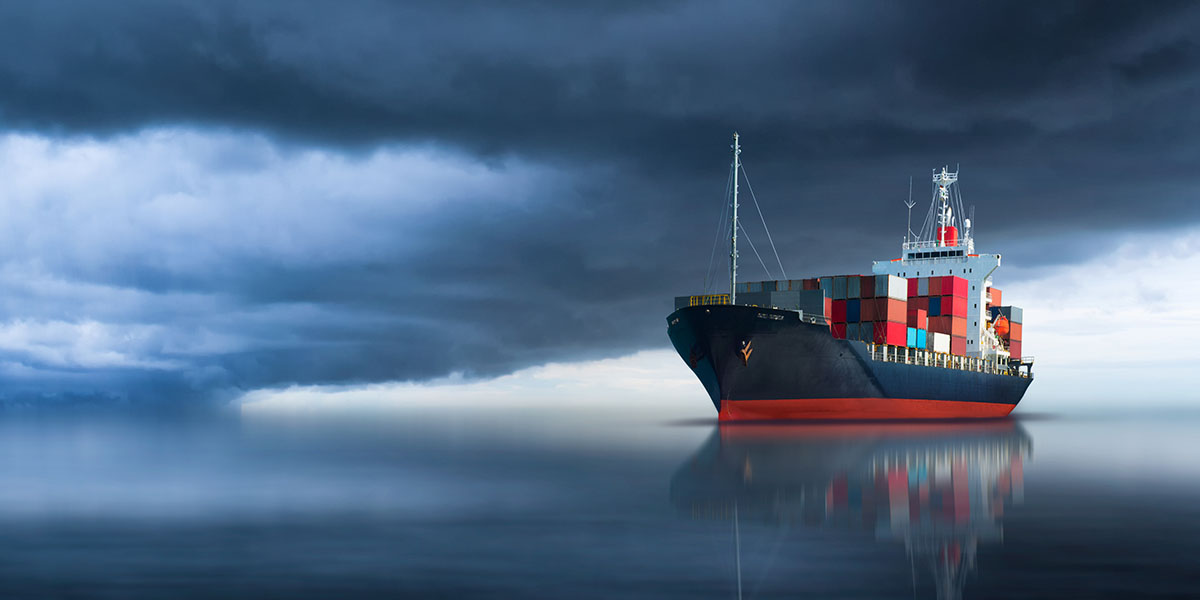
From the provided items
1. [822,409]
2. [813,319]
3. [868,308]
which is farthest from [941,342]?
[813,319]

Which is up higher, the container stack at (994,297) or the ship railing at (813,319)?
the container stack at (994,297)

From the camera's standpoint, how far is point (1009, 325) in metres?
88.5

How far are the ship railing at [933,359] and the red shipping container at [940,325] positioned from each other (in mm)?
2025

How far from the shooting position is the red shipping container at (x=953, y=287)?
245 ft

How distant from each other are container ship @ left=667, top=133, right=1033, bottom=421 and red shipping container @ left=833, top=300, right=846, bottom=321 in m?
0.10

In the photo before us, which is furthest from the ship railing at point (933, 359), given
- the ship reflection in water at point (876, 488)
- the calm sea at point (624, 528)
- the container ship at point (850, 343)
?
the calm sea at point (624, 528)

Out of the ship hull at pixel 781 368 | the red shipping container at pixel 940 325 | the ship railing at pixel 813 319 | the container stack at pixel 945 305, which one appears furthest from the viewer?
the container stack at pixel 945 305

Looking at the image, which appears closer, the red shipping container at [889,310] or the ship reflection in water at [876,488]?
the ship reflection in water at [876,488]

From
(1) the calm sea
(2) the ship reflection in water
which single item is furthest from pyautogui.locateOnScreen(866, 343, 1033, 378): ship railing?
(1) the calm sea

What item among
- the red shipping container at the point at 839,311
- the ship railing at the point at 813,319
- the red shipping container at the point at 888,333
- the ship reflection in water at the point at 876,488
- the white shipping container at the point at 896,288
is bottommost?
the ship reflection in water at the point at 876,488

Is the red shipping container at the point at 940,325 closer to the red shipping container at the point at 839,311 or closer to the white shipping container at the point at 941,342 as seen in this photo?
the white shipping container at the point at 941,342

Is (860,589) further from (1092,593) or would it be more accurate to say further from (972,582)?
(1092,593)

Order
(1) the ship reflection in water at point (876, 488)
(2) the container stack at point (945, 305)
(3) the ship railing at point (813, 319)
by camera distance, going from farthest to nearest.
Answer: (2) the container stack at point (945, 305)
(3) the ship railing at point (813, 319)
(1) the ship reflection in water at point (876, 488)

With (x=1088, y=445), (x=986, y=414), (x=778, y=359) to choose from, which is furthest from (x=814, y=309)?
(x=986, y=414)
